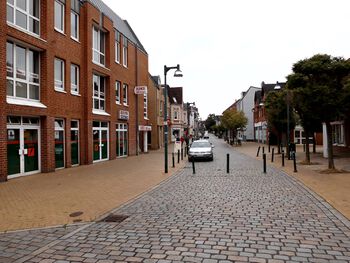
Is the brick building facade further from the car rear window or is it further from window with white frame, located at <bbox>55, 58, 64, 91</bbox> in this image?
the car rear window

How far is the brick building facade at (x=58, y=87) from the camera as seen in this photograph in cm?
1437

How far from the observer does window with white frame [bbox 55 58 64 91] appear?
1786cm

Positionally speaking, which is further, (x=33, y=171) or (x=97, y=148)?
(x=97, y=148)

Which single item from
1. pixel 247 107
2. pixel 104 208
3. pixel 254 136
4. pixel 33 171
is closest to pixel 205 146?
pixel 33 171

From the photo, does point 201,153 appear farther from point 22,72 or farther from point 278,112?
point 22,72

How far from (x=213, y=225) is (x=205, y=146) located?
18.6 metres

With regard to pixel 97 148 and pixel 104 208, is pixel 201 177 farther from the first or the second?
pixel 97 148

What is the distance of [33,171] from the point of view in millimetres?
15781

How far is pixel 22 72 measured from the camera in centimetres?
1528

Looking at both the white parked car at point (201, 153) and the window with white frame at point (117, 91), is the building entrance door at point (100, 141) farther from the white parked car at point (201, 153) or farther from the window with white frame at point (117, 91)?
the white parked car at point (201, 153)

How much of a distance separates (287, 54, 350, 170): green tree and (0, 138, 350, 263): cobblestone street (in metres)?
6.61

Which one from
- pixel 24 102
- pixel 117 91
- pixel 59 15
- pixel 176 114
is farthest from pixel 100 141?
pixel 176 114

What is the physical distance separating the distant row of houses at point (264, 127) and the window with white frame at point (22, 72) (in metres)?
18.4

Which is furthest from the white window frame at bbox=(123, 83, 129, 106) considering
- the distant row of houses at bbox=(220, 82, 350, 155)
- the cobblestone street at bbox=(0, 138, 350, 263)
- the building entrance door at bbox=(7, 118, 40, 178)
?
the cobblestone street at bbox=(0, 138, 350, 263)
